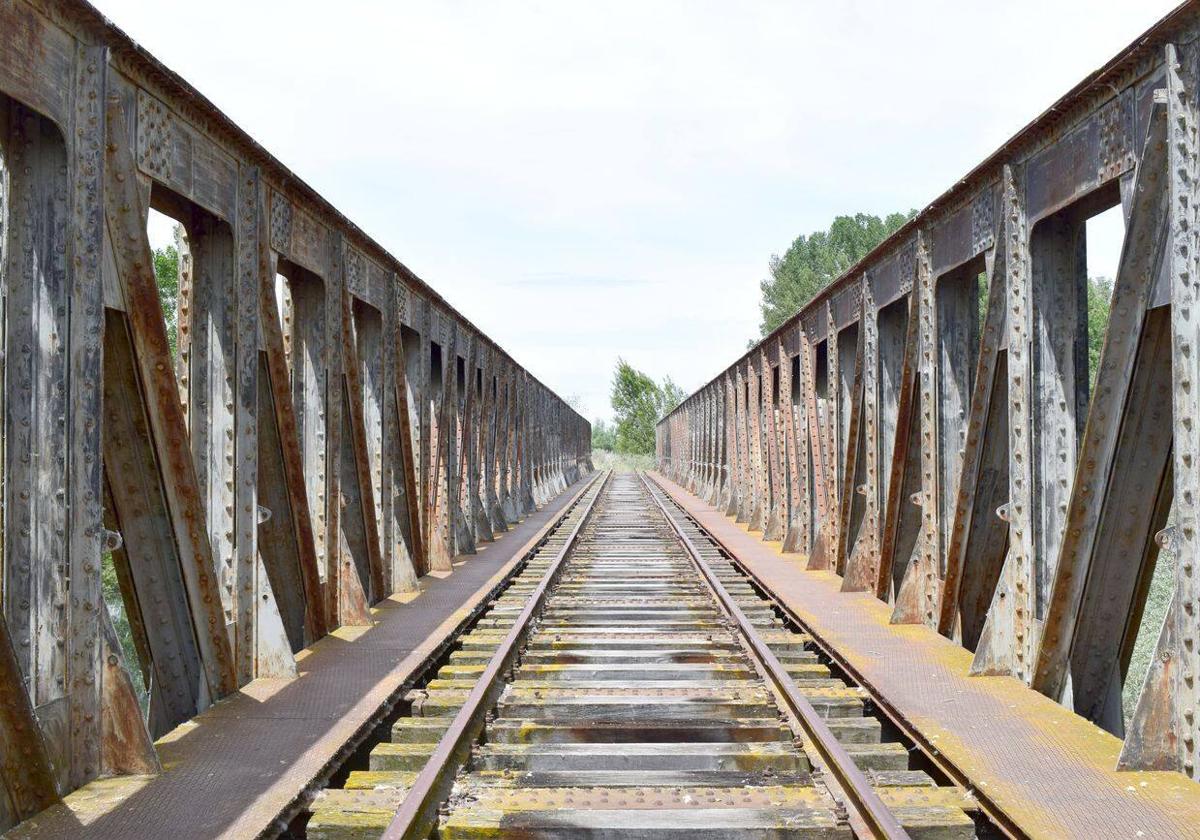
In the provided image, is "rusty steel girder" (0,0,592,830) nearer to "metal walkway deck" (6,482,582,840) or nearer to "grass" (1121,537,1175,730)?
"metal walkway deck" (6,482,582,840)

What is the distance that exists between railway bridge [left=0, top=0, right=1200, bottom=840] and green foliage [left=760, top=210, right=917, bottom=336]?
6869 cm

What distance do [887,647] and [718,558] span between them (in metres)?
6.56

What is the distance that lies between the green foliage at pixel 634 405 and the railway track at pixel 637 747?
87608 millimetres

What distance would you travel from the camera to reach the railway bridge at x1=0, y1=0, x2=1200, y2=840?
435cm

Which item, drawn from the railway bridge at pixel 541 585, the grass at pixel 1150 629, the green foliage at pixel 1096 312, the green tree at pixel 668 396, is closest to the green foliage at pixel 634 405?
the green tree at pixel 668 396

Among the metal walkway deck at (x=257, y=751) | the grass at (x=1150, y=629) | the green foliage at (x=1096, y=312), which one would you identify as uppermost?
the green foliage at (x=1096, y=312)

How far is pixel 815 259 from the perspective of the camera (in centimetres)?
7906

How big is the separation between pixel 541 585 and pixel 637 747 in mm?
5062

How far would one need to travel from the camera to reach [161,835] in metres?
3.91

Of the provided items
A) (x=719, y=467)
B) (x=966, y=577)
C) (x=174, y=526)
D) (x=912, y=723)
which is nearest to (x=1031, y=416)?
(x=966, y=577)

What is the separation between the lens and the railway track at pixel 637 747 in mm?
4188

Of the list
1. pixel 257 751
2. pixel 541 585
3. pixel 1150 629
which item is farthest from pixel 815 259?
pixel 257 751

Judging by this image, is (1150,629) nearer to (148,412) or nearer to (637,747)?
(637,747)

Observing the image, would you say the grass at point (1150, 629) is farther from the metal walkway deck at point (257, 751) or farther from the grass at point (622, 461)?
the grass at point (622, 461)
